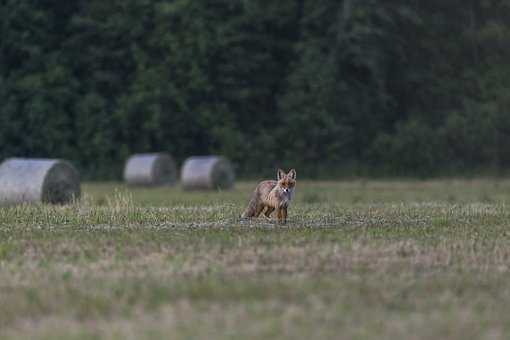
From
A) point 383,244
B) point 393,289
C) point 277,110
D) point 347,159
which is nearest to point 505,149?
point 347,159

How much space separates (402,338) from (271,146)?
39.8m

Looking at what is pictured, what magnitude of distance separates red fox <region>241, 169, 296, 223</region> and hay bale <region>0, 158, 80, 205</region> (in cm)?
721

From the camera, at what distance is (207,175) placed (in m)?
36.4

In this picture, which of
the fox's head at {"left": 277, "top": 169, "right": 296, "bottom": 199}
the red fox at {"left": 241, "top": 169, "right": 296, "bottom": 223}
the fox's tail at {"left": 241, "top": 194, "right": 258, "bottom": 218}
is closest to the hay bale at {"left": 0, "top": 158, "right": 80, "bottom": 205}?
the fox's tail at {"left": 241, "top": 194, "right": 258, "bottom": 218}

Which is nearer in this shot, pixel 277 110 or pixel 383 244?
pixel 383 244

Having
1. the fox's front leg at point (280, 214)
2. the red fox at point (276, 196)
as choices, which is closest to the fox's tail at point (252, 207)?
the red fox at point (276, 196)

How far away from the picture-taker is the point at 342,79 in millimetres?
50688

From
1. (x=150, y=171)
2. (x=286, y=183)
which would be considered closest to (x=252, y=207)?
(x=286, y=183)

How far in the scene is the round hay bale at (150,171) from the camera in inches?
1549

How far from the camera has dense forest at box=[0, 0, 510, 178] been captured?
47.5m

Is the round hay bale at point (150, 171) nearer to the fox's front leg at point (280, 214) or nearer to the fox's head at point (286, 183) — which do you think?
Answer: the fox's front leg at point (280, 214)

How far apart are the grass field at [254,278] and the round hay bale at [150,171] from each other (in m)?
21.1

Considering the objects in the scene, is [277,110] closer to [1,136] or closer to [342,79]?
[342,79]

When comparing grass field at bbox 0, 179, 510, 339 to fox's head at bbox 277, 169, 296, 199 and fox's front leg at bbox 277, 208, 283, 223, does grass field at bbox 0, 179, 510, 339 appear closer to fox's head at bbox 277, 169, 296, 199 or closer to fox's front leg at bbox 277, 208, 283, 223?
fox's front leg at bbox 277, 208, 283, 223
